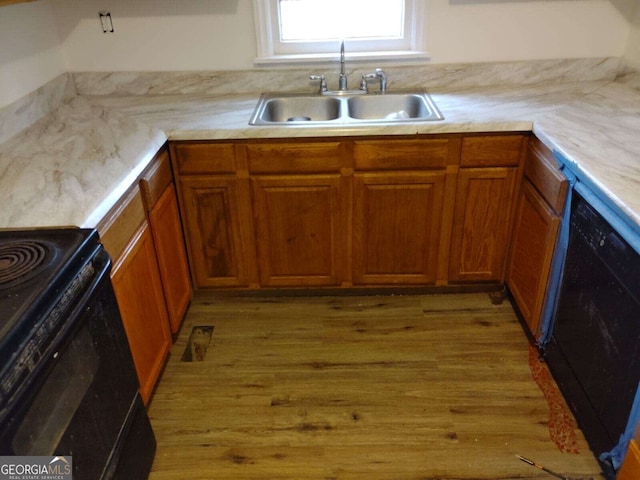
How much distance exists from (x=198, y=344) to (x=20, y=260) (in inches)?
46.0

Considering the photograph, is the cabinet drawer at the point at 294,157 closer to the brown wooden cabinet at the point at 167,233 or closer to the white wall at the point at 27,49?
the brown wooden cabinet at the point at 167,233

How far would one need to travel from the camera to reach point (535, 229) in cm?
214

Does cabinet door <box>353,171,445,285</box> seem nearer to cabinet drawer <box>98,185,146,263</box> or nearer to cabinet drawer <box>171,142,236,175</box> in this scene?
cabinet drawer <box>171,142,236,175</box>

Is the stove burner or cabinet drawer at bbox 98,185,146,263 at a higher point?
the stove burner

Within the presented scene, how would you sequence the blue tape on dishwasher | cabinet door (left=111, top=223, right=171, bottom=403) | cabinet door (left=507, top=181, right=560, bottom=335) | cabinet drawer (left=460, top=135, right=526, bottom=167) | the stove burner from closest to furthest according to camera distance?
1. the stove burner
2. the blue tape on dishwasher
3. cabinet door (left=111, top=223, right=171, bottom=403)
4. cabinet door (left=507, top=181, right=560, bottom=335)
5. cabinet drawer (left=460, top=135, right=526, bottom=167)

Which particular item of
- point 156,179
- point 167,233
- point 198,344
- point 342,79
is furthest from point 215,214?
point 342,79

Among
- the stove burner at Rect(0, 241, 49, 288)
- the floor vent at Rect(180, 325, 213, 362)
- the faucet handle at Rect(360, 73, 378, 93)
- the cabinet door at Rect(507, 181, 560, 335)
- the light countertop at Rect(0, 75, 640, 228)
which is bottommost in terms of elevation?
the floor vent at Rect(180, 325, 213, 362)

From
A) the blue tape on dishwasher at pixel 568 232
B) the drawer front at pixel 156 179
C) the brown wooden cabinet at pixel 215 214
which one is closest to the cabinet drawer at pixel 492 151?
the blue tape on dishwasher at pixel 568 232

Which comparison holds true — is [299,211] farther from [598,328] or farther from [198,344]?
[598,328]

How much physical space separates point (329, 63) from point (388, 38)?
0.33 metres

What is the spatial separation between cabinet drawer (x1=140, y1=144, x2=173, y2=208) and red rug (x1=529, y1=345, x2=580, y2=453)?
167 cm

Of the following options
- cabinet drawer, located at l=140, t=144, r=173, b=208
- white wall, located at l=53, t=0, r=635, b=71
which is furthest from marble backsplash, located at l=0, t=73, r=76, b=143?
cabinet drawer, located at l=140, t=144, r=173, b=208

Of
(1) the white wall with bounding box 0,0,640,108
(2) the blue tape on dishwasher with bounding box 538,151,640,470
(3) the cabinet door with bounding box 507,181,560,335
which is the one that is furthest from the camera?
(1) the white wall with bounding box 0,0,640,108

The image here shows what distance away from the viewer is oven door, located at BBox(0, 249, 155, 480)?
105 centimetres
